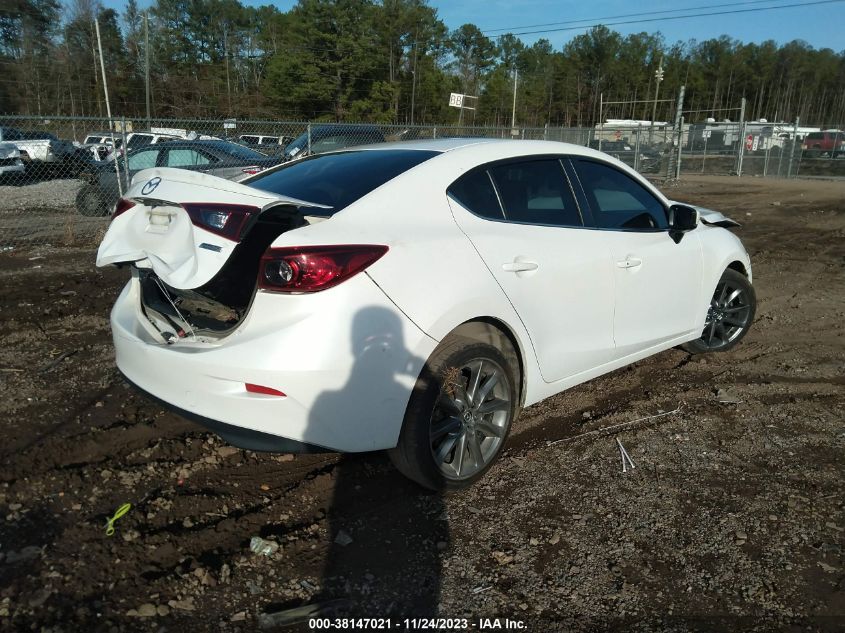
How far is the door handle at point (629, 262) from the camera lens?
148 inches

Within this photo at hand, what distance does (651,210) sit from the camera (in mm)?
4258

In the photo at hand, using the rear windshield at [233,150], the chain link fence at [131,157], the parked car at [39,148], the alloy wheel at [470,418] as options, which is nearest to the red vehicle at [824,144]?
the chain link fence at [131,157]

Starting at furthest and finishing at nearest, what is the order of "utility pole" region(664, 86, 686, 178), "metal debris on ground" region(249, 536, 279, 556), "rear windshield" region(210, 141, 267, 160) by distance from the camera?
"utility pole" region(664, 86, 686, 178) < "rear windshield" region(210, 141, 267, 160) < "metal debris on ground" region(249, 536, 279, 556)

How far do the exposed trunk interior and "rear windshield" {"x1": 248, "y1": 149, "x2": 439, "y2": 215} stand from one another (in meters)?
0.31

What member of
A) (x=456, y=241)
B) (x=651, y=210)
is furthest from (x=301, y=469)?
(x=651, y=210)

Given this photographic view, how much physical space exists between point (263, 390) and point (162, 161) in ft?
36.6

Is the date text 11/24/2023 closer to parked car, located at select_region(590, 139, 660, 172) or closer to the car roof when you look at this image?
the car roof

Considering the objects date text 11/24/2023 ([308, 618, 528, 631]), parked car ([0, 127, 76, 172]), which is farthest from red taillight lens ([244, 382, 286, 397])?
parked car ([0, 127, 76, 172])

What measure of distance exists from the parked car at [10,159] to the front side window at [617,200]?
1746cm

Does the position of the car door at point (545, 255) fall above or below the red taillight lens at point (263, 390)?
above

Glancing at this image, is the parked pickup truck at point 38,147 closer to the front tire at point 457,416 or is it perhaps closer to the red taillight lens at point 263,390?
the red taillight lens at point 263,390

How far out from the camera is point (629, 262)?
3822 mm

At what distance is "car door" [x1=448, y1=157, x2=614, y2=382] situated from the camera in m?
3.16

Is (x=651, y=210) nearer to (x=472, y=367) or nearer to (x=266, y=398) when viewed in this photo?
(x=472, y=367)
